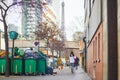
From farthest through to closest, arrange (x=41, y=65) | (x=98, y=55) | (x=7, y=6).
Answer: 1. (x=41, y=65)
2. (x=7, y=6)
3. (x=98, y=55)

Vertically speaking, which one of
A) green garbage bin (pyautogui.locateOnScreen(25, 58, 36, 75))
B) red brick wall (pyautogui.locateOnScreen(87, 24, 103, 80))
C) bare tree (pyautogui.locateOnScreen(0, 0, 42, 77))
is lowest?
green garbage bin (pyautogui.locateOnScreen(25, 58, 36, 75))

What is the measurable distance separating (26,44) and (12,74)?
198 feet

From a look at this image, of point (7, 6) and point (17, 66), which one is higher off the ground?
point (7, 6)

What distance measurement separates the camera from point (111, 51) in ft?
36.7

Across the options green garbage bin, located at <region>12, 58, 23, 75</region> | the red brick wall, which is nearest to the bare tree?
green garbage bin, located at <region>12, 58, 23, 75</region>

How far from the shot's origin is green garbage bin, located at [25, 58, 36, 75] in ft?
91.2

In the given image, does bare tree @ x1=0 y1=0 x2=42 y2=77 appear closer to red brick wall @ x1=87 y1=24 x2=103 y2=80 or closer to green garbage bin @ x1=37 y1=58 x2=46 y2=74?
green garbage bin @ x1=37 y1=58 x2=46 y2=74

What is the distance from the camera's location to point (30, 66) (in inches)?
1093

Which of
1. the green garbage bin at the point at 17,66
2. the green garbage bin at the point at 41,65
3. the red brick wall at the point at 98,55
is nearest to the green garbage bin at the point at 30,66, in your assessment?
the green garbage bin at the point at 17,66

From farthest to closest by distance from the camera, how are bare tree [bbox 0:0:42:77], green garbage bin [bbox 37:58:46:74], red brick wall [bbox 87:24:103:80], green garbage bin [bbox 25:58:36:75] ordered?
green garbage bin [bbox 37:58:46:74], green garbage bin [bbox 25:58:36:75], bare tree [bbox 0:0:42:77], red brick wall [bbox 87:24:103:80]

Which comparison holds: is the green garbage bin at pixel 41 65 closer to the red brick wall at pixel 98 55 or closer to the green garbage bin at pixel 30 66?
the green garbage bin at pixel 30 66

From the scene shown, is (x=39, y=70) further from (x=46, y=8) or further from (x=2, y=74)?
(x=46, y=8)

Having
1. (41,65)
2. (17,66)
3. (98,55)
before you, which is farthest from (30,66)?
(98,55)

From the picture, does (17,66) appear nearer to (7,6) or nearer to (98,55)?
(7,6)
